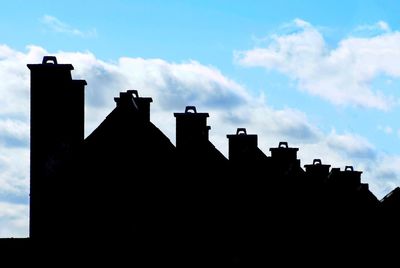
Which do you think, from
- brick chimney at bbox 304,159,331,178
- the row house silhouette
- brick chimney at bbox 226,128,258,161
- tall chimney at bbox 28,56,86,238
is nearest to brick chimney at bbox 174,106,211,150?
the row house silhouette

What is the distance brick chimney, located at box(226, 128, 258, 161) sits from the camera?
22852 mm

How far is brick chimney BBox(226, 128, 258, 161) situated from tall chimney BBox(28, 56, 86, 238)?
4914 millimetres

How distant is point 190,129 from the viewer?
875 inches

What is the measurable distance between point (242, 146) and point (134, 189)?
5289mm

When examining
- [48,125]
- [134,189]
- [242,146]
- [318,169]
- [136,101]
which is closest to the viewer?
[48,125]

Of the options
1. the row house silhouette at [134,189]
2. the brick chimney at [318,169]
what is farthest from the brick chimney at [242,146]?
the brick chimney at [318,169]

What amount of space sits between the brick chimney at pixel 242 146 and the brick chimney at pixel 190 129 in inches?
49.9

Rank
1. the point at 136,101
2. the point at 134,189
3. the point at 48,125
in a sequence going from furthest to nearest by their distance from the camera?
the point at 136,101
the point at 134,189
the point at 48,125

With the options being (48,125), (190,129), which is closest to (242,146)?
(190,129)

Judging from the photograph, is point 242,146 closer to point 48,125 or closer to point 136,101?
point 136,101

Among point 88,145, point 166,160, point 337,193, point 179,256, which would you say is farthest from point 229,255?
point 337,193

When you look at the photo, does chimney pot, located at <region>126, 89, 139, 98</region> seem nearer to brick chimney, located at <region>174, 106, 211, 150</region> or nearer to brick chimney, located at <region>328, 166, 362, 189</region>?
brick chimney, located at <region>174, 106, 211, 150</region>

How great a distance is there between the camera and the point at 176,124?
22438 mm

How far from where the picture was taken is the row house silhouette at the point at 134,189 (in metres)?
19.6
